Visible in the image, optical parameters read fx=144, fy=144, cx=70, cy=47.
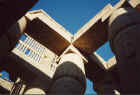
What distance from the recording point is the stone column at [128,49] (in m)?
2.52

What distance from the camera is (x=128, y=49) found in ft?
10.2

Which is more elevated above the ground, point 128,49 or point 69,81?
point 128,49

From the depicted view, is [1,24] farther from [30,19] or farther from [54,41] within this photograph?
[54,41]

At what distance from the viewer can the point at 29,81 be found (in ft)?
26.4

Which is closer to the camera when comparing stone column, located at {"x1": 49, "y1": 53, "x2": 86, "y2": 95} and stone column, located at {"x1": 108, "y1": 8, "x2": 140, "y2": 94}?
stone column, located at {"x1": 108, "y1": 8, "x2": 140, "y2": 94}

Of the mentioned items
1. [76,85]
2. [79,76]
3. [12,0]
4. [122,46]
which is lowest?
[76,85]

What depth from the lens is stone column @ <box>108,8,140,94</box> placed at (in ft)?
8.27

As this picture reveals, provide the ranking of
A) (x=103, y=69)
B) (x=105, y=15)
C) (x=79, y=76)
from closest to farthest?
(x=79, y=76), (x=105, y=15), (x=103, y=69)

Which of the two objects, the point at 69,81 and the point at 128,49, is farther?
the point at 69,81

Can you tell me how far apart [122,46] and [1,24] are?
2688 millimetres

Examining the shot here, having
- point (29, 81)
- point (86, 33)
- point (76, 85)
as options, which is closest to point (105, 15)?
point (86, 33)

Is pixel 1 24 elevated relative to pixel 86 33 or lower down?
lower down

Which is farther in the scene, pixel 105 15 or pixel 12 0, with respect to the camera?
pixel 105 15

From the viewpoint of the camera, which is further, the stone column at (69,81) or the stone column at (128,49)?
the stone column at (69,81)
